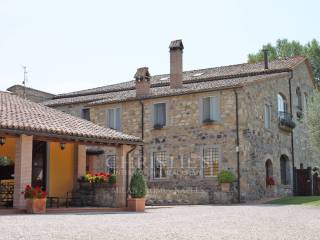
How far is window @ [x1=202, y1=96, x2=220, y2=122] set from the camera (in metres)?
25.1

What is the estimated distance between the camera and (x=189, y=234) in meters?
9.30

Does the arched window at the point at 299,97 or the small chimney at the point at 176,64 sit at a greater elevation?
the small chimney at the point at 176,64

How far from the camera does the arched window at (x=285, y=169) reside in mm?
28234

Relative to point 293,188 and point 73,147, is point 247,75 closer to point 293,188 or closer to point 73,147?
point 293,188

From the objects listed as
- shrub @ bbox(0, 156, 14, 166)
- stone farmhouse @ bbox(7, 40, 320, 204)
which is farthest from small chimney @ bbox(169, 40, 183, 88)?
shrub @ bbox(0, 156, 14, 166)

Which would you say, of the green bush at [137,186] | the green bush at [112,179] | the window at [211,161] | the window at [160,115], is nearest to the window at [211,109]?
the window at [211,161]

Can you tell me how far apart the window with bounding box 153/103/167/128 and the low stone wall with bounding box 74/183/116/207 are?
799 cm

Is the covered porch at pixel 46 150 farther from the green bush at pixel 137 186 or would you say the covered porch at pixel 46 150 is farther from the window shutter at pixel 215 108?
the window shutter at pixel 215 108

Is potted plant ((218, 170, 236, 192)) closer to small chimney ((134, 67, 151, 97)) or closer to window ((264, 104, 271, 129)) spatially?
window ((264, 104, 271, 129))

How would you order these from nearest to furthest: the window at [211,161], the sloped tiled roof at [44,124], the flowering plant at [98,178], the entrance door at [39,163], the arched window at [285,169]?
the sloped tiled roof at [44,124]
the entrance door at [39,163]
the flowering plant at [98,178]
the window at [211,161]
the arched window at [285,169]

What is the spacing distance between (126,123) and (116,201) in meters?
10.0

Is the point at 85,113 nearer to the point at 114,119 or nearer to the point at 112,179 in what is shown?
the point at 114,119

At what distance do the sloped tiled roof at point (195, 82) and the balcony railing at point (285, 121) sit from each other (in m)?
2.35

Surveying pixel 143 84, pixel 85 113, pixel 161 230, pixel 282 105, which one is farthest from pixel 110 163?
pixel 161 230
